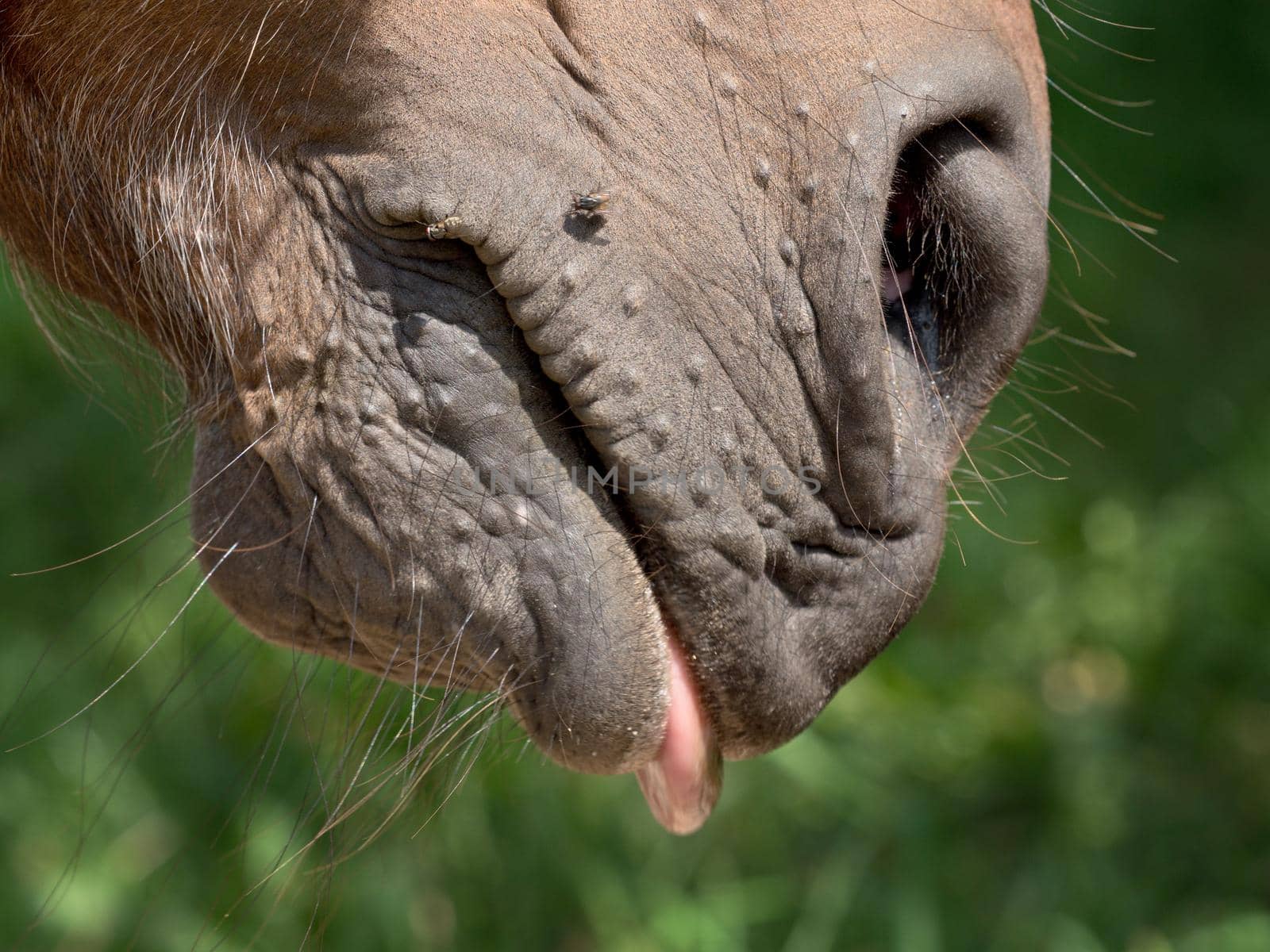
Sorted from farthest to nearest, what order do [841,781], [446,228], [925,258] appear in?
[841,781] → [925,258] → [446,228]

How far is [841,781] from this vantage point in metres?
2.25

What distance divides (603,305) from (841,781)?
1501mm

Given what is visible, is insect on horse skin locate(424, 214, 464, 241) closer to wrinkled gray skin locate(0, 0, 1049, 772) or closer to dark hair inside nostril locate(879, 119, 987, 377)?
wrinkled gray skin locate(0, 0, 1049, 772)

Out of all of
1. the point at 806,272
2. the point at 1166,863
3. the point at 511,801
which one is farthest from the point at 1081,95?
the point at 806,272

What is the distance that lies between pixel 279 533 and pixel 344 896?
4.44 ft

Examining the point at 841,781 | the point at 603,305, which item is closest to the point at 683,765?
the point at 603,305

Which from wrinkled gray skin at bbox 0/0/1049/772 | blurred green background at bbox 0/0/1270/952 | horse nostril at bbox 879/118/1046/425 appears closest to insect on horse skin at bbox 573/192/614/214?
wrinkled gray skin at bbox 0/0/1049/772

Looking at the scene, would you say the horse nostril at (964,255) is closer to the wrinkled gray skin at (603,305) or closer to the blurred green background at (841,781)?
the wrinkled gray skin at (603,305)

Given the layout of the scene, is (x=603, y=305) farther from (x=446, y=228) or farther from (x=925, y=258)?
(x=925, y=258)

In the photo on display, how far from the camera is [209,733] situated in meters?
2.42

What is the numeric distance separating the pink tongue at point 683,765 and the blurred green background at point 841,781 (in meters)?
0.78

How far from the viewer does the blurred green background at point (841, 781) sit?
7.09 ft

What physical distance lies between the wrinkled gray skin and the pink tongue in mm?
18

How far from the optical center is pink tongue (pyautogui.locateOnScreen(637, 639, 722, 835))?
42.0 inches
